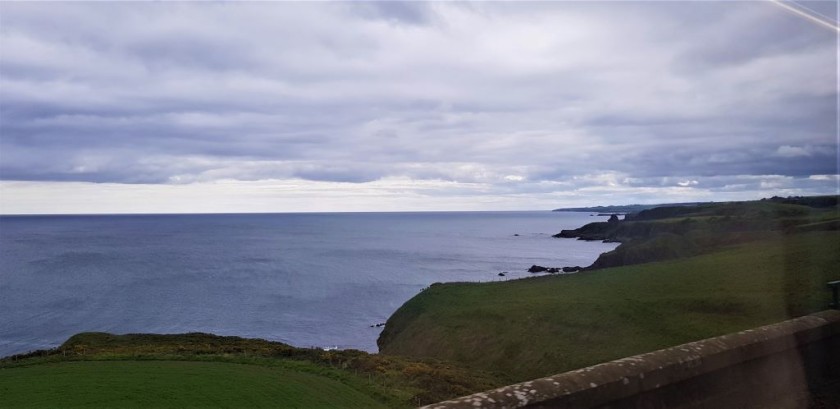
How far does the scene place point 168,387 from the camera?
68.4 ft

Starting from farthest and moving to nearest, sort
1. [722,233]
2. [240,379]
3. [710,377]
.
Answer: [722,233] → [240,379] → [710,377]

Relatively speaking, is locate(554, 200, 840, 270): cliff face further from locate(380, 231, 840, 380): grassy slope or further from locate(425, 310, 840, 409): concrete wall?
locate(425, 310, 840, 409): concrete wall

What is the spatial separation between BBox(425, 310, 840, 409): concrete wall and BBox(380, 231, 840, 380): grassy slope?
20.0 metres

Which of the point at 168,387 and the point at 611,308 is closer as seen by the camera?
the point at 168,387

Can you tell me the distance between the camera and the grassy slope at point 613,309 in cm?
2938

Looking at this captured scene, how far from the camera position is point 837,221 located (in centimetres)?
5103

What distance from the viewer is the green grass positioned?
63.3 feet

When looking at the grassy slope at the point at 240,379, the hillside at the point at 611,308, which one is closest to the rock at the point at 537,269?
the hillside at the point at 611,308

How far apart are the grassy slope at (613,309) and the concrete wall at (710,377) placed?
19963mm

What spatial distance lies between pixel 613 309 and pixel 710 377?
96.8 ft

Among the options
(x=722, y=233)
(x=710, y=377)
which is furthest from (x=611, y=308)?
(x=722, y=233)

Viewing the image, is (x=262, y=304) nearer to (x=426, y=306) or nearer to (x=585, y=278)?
(x=426, y=306)

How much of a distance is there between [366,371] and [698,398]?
21.2 metres

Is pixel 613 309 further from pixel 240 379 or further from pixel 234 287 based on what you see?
pixel 234 287
